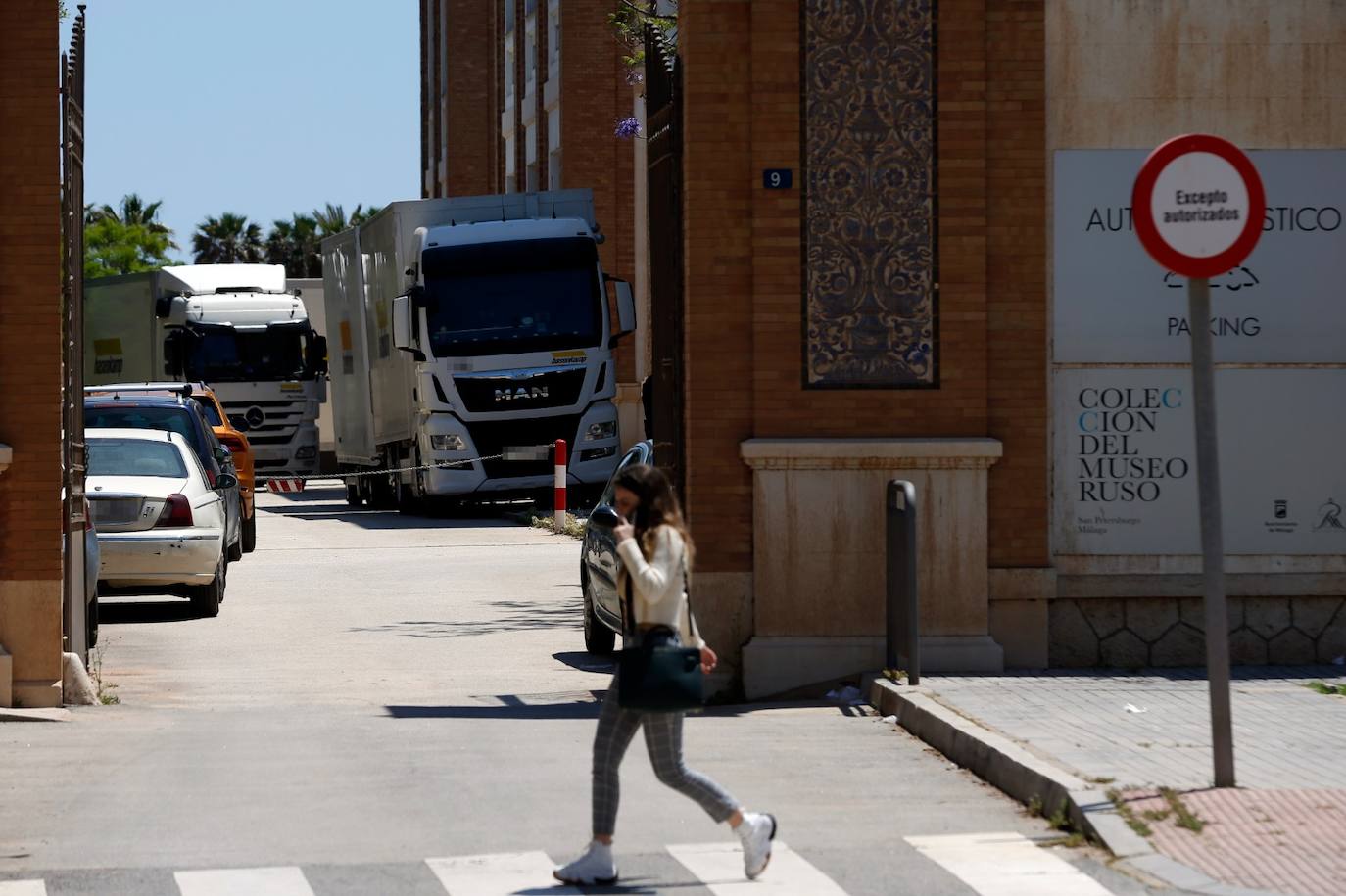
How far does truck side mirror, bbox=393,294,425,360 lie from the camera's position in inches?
1108

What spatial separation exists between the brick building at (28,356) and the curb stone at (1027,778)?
4633mm

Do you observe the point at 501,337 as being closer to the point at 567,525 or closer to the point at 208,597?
the point at 567,525

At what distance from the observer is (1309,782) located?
869cm

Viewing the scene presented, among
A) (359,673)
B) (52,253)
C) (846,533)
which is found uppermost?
(52,253)

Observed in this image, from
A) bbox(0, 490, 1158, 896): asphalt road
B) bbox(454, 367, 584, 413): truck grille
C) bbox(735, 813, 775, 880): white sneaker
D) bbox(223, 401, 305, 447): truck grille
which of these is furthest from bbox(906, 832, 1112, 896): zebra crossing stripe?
bbox(223, 401, 305, 447): truck grille

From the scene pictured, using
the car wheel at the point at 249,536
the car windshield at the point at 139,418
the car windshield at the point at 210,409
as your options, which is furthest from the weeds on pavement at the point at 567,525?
the car windshield at the point at 139,418

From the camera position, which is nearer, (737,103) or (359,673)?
(737,103)

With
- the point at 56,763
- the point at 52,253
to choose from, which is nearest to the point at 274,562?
the point at 52,253

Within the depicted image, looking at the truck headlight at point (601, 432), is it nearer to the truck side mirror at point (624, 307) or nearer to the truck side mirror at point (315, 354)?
the truck side mirror at point (624, 307)

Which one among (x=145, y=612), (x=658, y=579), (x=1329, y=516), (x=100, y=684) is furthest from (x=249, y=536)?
(x=658, y=579)

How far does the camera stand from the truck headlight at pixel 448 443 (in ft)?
95.0

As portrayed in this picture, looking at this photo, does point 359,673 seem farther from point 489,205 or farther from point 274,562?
point 489,205

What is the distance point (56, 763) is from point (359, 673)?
431cm

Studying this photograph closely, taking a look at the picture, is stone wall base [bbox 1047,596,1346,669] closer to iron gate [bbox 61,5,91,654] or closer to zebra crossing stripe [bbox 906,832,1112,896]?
zebra crossing stripe [bbox 906,832,1112,896]
